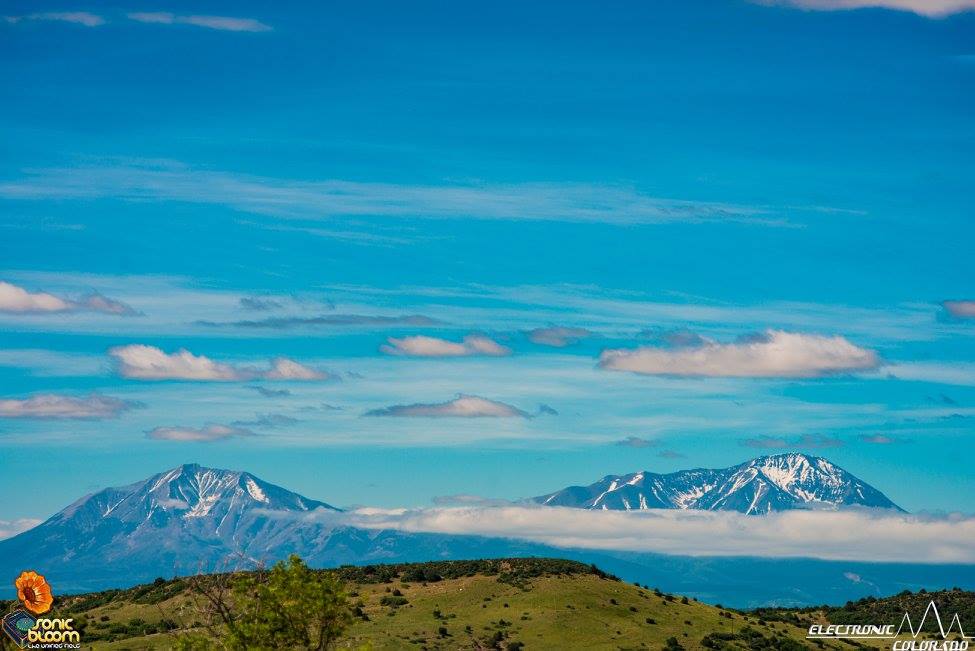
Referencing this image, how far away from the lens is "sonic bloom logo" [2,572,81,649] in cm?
9856

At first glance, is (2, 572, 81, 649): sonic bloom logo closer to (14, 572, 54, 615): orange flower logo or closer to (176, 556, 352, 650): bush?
(14, 572, 54, 615): orange flower logo

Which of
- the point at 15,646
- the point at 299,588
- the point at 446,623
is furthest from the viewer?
the point at 446,623

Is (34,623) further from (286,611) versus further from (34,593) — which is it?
(34,593)

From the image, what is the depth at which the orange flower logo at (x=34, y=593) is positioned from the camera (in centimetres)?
9769

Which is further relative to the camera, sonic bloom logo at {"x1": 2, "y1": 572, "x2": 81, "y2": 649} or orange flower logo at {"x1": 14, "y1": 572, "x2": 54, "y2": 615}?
sonic bloom logo at {"x1": 2, "y1": 572, "x2": 81, "y2": 649}

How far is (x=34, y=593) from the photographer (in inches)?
3890

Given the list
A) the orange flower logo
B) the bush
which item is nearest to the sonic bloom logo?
the orange flower logo

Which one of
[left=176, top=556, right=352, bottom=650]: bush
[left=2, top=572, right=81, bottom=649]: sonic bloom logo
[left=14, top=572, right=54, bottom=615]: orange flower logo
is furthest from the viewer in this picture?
[left=176, top=556, right=352, bottom=650]: bush

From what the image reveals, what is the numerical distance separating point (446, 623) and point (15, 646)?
69.8 metres

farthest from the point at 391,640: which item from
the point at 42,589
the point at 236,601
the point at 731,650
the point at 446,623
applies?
the point at 42,589

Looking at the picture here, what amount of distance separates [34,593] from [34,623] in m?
29.2

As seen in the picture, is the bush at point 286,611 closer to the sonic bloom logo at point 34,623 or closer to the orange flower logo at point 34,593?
the sonic bloom logo at point 34,623

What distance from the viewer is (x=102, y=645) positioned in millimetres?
179875

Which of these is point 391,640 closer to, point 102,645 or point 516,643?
point 516,643
